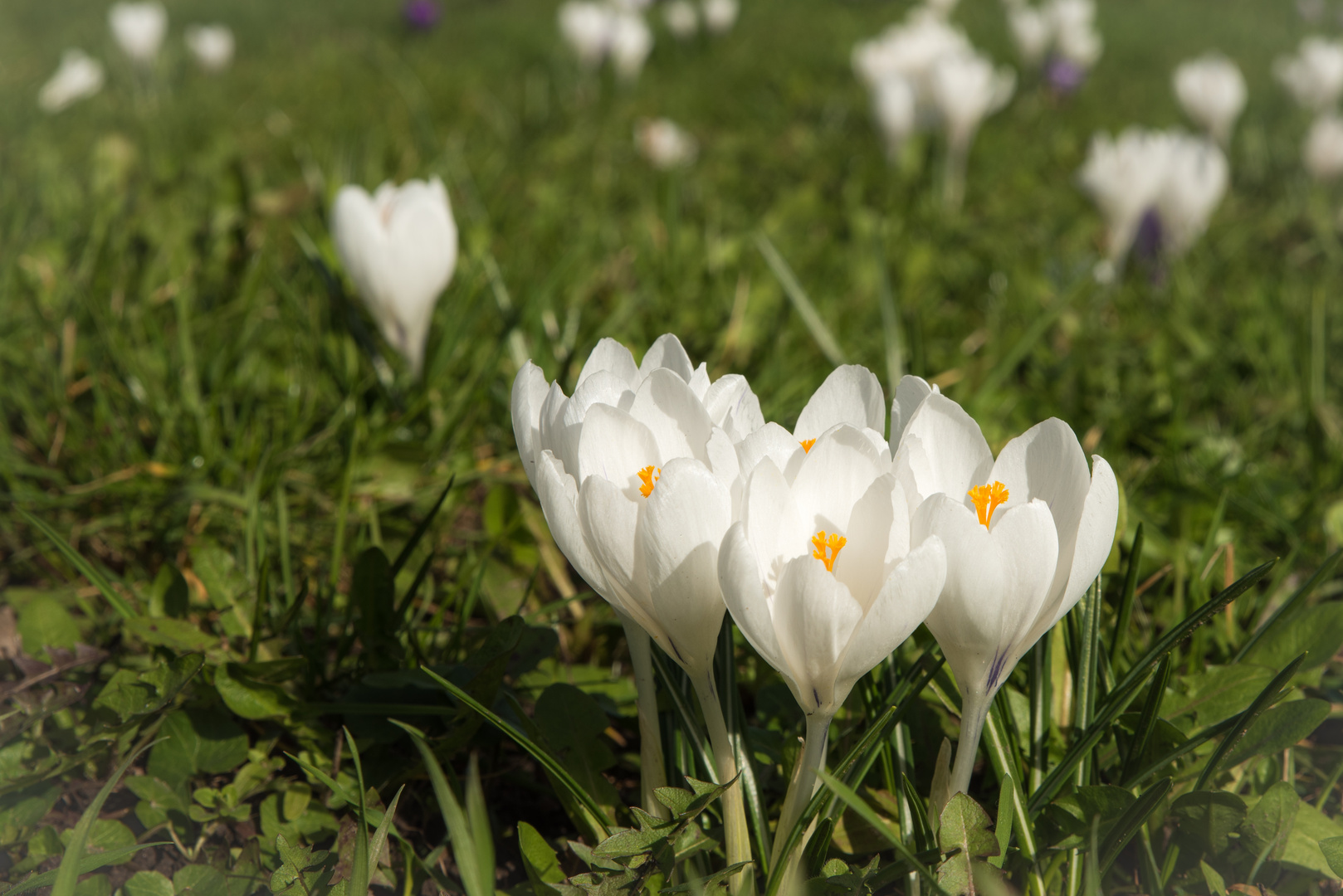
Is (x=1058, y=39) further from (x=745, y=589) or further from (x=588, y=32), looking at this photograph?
(x=745, y=589)

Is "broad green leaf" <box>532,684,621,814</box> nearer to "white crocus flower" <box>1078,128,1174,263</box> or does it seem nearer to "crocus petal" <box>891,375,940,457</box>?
"crocus petal" <box>891,375,940,457</box>

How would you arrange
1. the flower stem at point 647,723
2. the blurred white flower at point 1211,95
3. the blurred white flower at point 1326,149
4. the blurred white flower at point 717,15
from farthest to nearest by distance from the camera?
the blurred white flower at point 717,15 → the blurred white flower at point 1211,95 → the blurred white flower at point 1326,149 → the flower stem at point 647,723

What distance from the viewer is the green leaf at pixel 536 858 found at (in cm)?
95

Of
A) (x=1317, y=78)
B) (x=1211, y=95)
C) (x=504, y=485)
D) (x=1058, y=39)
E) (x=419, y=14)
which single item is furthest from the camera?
(x=419, y=14)

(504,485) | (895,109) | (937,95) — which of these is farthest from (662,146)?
(504,485)

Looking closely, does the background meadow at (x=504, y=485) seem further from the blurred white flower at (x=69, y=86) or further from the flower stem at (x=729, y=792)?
the blurred white flower at (x=69, y=86)

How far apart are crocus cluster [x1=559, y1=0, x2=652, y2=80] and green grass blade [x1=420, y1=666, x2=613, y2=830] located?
555 centimetres

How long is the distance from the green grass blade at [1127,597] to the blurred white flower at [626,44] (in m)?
5.38

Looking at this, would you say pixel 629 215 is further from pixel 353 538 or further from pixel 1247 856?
pixel 1247 856

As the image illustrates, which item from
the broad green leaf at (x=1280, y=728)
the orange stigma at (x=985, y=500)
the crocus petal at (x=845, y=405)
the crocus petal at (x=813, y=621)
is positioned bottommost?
the broad green leaf at (x=1280, y=728)

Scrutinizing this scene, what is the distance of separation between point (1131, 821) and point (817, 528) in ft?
1.31

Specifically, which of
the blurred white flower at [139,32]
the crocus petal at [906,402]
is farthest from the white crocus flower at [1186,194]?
the blurred white flower at [139,32]

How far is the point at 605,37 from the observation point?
5.94 meters

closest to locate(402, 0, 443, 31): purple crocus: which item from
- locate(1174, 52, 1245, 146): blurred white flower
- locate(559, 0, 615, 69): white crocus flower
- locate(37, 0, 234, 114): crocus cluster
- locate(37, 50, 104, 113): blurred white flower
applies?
→ locate(37, 0, 234, 114): crocus cluster
